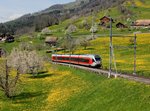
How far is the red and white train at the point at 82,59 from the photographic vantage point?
86.6 meters

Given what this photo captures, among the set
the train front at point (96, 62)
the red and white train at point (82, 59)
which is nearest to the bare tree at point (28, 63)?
the red and white train at point (82, 59)

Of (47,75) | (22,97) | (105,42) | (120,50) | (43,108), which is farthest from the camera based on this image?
(105,42)

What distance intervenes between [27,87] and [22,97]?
9485mm

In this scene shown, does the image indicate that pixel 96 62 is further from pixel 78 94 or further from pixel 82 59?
pixel 78 94

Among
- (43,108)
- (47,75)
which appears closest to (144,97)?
(43,108)

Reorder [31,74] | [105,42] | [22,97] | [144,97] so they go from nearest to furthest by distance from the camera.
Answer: [144,97]
[22,97]
[31,74]
[105,42]

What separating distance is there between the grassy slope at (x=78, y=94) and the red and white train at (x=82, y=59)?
15.1ft

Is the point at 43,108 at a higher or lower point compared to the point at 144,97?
lower

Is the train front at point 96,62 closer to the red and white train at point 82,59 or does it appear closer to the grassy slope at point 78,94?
the red and white train at point 82,59

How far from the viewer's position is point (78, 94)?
202 ft

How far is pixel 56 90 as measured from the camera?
69562 mm

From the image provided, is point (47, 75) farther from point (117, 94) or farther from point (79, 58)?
point (117, 94)

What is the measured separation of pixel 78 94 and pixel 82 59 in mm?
33133

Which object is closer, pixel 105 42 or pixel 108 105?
pixel 108 105
